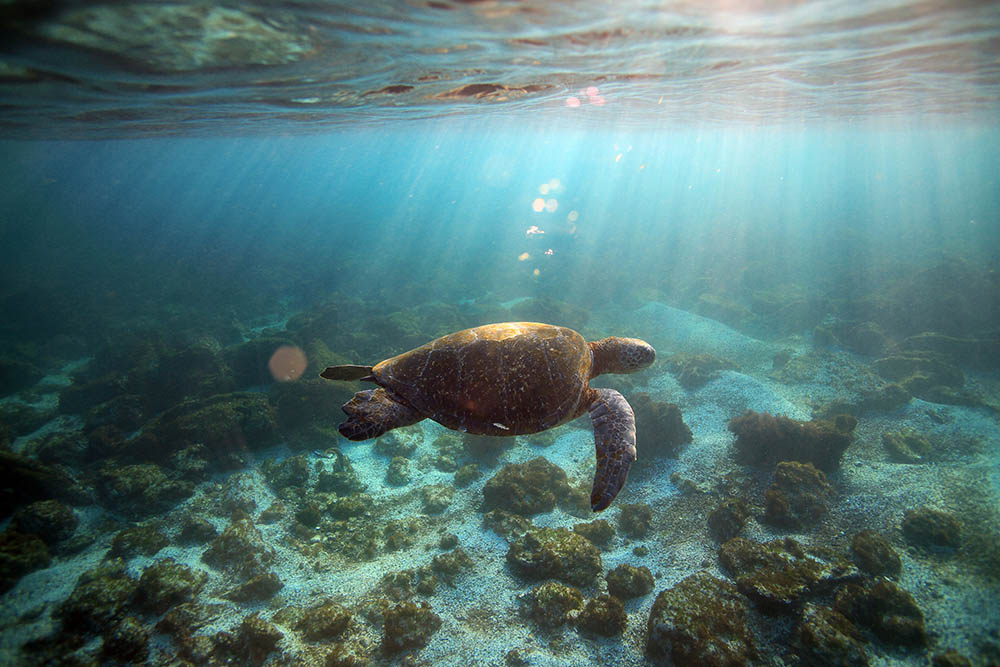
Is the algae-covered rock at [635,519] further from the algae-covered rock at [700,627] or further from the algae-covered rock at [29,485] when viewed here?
the algae-covered rock at [29,485]

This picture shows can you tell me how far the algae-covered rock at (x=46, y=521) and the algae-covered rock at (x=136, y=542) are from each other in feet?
2.59

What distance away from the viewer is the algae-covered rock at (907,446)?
7.90 metres

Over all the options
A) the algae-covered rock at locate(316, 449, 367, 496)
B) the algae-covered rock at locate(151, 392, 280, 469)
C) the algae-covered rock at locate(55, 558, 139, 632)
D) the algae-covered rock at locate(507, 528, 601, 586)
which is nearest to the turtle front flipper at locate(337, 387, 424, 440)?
the algae-covered rock at locate(507, 528, 601, 586)

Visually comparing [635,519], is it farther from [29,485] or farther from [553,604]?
[29,485]

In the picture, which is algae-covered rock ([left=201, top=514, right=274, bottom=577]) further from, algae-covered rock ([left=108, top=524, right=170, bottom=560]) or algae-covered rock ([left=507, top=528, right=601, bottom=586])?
algae-covered rock ([left=507, top=528, right=601, bottom=586])

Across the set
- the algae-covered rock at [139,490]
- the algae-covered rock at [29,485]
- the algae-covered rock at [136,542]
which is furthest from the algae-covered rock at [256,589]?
the algae-covered rock at [29,485]

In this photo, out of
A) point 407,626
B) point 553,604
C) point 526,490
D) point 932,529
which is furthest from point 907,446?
point 407,626

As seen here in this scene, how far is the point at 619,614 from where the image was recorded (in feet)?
16.4

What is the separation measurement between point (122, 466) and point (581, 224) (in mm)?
43758

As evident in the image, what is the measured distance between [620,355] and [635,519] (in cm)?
335

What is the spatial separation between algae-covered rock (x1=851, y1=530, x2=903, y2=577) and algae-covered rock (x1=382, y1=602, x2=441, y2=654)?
648 cm

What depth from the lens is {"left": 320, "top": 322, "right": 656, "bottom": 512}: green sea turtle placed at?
4.58 meters

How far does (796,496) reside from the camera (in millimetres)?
6625

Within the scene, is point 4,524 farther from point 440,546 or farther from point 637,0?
point 637,0
